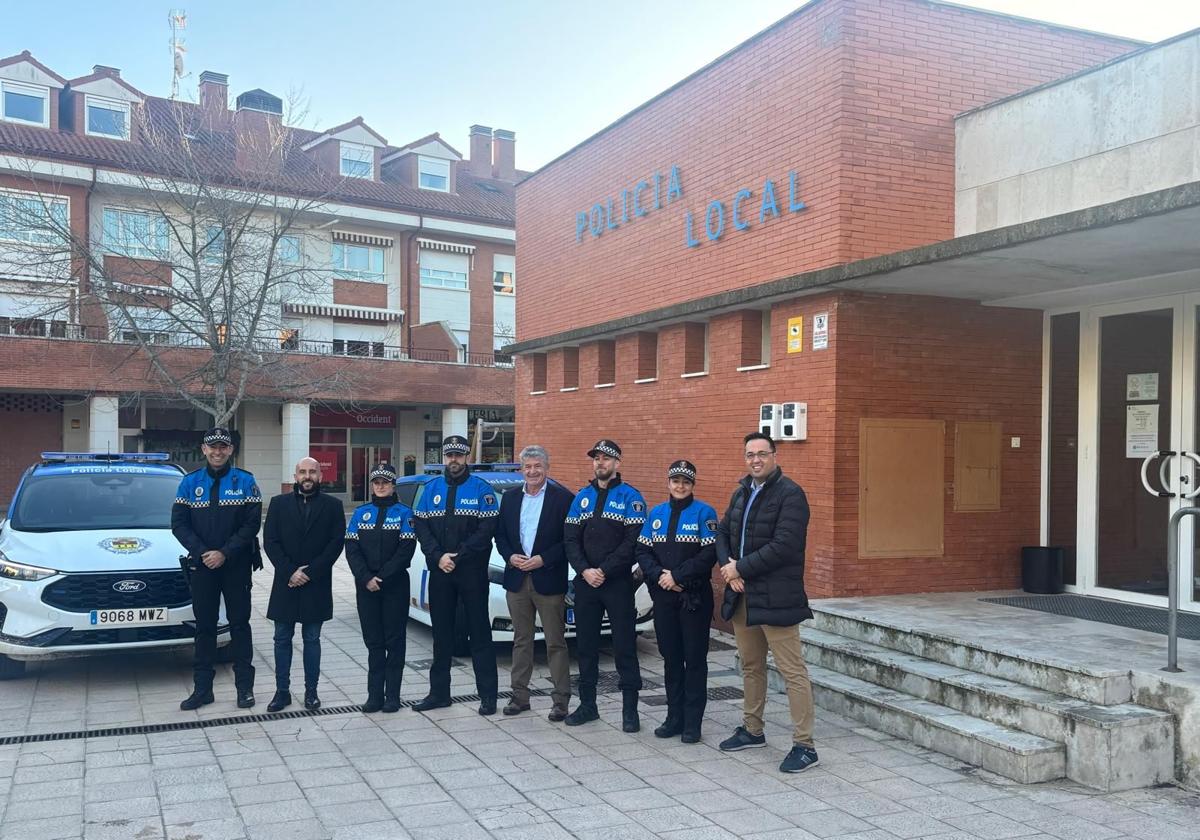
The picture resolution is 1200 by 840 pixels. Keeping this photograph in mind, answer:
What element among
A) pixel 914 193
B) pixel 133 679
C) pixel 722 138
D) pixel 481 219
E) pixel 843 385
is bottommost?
pixel 133 679

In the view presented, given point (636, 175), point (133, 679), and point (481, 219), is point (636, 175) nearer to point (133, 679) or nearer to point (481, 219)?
point (133, 679)

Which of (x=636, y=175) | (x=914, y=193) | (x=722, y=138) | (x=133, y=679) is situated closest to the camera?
(x=133, y=679)

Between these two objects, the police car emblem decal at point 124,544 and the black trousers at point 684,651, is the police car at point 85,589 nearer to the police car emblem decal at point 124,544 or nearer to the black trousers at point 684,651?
the police car emblem decal at point 124,544

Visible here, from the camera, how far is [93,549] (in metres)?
7.82

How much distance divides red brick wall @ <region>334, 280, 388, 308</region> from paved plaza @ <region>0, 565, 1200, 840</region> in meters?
27.7

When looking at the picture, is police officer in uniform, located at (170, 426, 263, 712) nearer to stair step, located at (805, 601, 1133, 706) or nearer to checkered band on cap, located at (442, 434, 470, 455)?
checkered band on cap, located at (442, 434, 470, 455)


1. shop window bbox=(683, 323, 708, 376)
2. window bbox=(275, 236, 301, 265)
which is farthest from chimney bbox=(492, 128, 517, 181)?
shop window bbox=(683, 323, 708, 376)

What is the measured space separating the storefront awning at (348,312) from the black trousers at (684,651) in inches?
1092

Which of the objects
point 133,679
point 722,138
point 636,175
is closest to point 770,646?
point 133,679

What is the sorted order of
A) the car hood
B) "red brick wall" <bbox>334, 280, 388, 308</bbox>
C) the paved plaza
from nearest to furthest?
1. the paved plaza
2. the car hood
3. "red brick wall" <bbox>334, 280, 388, 308</bbox>

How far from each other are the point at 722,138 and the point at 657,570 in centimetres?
634

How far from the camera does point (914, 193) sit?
31.7 ft

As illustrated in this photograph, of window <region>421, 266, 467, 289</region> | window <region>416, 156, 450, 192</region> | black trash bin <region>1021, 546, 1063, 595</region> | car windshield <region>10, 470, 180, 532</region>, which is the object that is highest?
window <region>416, 156, 450, 192</region>

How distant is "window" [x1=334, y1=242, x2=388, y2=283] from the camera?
1358 inches
